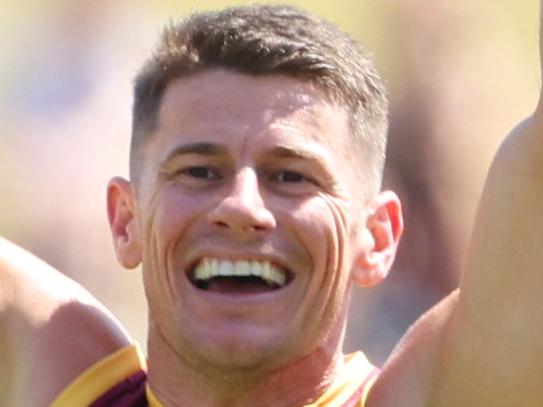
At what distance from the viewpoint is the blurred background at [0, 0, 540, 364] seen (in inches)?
198

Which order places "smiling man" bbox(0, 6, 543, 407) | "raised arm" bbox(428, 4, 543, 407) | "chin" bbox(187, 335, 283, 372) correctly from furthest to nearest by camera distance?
"chin" bbox(187, 335, 283, 372), "smiling man" bbox(0, 6, 543, 407), "raised arm" bbox(428, 4, 543, 407)

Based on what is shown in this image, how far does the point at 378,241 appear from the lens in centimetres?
373

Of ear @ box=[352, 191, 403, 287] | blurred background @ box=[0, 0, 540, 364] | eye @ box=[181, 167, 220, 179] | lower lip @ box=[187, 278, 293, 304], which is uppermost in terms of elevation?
blurred background @ box=[0, 0, 540, 364]

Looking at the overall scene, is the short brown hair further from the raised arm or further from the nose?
the raised arm

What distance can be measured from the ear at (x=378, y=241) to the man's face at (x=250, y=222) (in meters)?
0.05

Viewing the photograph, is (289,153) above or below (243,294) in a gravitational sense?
above

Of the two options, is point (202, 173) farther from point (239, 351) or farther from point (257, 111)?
point (239, 351)

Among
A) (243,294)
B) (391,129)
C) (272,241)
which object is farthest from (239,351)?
(391,129)

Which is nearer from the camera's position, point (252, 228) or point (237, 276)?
point (252, 228)

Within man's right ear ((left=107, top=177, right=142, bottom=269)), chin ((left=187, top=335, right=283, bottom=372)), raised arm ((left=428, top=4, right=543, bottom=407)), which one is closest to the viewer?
raised arm ((left=428, top=4, right=543, bottom=407))

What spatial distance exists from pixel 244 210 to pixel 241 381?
1.29 feet

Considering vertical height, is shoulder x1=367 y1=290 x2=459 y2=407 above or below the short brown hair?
below

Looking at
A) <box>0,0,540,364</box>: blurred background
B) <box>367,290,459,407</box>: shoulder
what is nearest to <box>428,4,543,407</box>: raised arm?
<box>367,290,459,407</box>: shoulder

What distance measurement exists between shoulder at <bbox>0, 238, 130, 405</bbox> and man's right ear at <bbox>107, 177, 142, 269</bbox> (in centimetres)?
20
